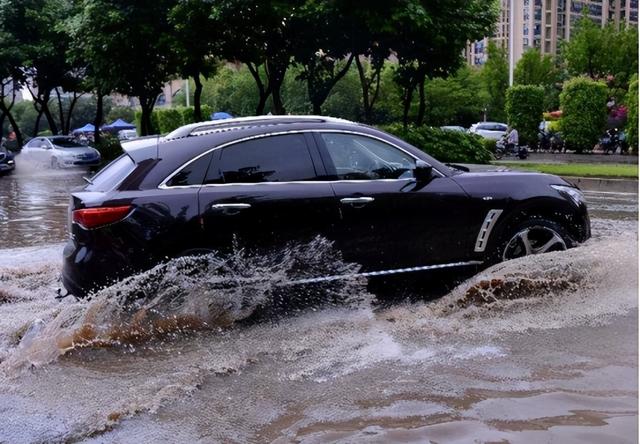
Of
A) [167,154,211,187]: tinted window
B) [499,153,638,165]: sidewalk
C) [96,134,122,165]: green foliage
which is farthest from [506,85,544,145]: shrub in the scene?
[167,154,211,187]: tinted window

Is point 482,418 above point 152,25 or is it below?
below

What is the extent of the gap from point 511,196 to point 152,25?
58.0 feet

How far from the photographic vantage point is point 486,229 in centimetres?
613

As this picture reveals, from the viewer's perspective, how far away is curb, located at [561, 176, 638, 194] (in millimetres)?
16656

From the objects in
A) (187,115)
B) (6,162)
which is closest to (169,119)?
(187,115)

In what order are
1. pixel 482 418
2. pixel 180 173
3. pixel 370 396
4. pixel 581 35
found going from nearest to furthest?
pixel 482 418
pixel 370 396
pixel 180 173
pixel 581 35

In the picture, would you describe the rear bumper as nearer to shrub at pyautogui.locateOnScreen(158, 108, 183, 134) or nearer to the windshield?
the windshield

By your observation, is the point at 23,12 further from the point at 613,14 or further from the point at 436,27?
the point at 613,14

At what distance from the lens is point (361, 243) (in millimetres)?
5781

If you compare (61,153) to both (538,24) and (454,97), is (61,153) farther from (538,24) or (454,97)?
(538,24)

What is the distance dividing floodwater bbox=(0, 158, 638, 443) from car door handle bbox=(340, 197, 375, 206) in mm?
362

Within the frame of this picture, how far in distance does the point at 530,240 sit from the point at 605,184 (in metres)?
12.1

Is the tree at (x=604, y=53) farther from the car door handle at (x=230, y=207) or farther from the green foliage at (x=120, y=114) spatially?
the green foliage at (x=120, y=114)

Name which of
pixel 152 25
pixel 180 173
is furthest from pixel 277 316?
pixel 152 25
